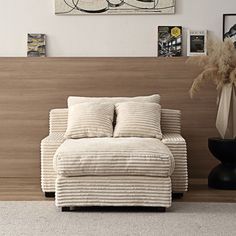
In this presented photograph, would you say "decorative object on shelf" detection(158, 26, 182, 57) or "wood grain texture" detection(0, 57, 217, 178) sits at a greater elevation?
"decorative object on shelf" detection(158, 26, 182, 57)

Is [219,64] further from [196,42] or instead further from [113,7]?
[113,7]

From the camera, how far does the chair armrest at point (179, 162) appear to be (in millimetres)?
4594

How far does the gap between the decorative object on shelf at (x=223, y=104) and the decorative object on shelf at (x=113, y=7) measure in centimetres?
74

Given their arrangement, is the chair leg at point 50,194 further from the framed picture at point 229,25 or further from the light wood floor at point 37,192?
the framed picture at point 229,25

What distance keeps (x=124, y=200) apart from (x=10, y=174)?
77.2 inches

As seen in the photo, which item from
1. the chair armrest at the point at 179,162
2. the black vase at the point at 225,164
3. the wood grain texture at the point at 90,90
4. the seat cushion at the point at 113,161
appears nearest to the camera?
the seat cushion at the point at 113,161

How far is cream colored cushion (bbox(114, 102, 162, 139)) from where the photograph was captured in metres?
4.84

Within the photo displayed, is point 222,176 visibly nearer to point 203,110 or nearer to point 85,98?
point 203,110

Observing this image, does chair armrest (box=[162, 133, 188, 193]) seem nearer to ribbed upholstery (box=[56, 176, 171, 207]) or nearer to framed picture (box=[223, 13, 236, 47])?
ribbed upholstery (box=[56, 176, 171, 207])

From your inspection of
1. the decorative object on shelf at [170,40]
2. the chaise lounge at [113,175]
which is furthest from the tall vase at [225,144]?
the chaise lounge at [113,175]

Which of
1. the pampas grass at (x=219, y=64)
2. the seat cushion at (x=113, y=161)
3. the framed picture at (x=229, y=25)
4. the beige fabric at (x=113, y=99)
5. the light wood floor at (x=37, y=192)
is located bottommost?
the light wood floor at (x=37, y=192)

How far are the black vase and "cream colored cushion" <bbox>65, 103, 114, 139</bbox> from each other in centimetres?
93

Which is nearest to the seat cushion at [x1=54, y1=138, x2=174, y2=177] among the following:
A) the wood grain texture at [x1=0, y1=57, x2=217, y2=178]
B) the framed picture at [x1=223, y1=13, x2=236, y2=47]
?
the wood grain texture at [x1=0, y1=57, x2=217, y2=178]

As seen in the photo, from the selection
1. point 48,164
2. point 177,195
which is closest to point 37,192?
point 48,164
